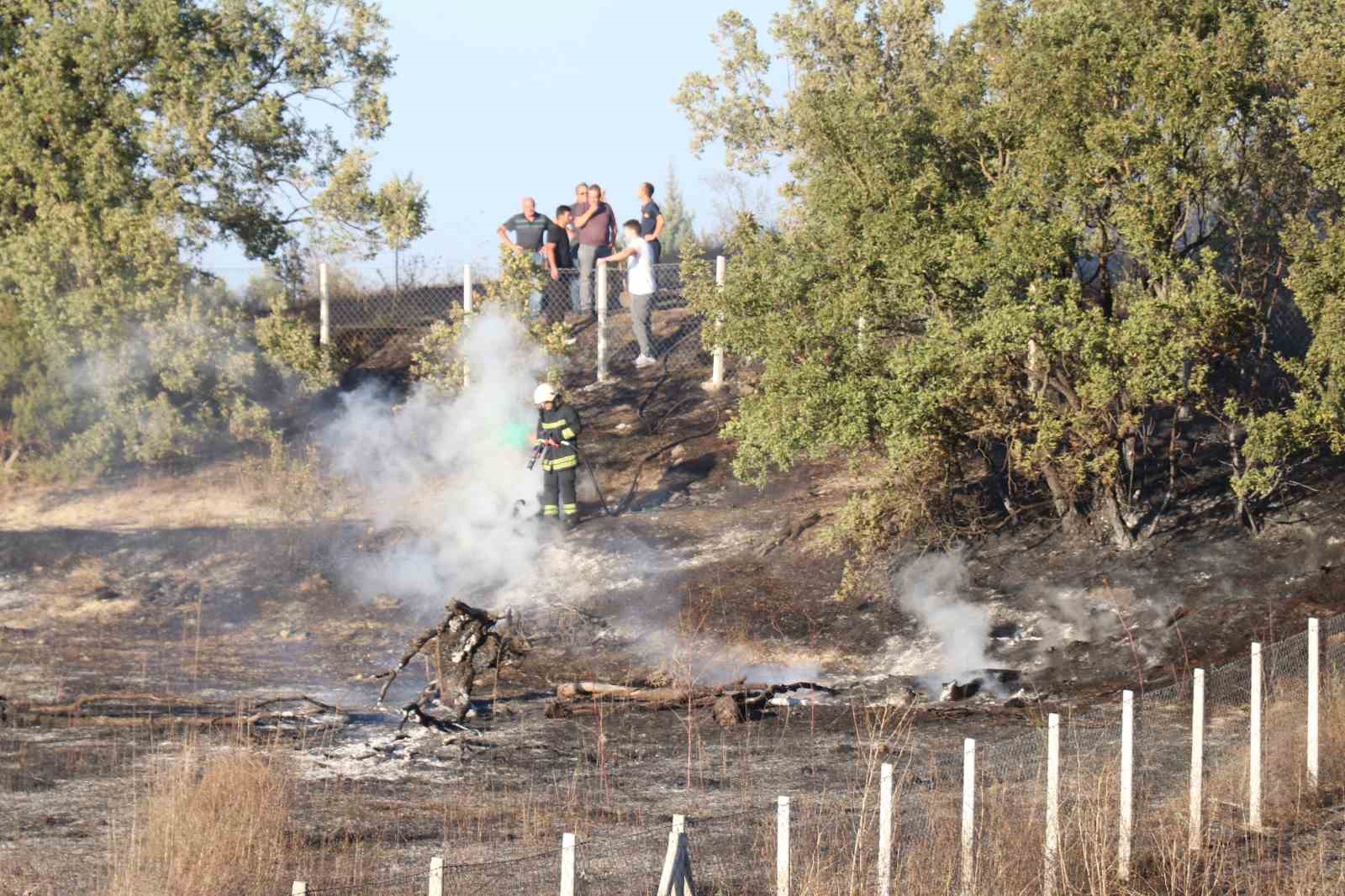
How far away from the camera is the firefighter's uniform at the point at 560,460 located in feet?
68.8

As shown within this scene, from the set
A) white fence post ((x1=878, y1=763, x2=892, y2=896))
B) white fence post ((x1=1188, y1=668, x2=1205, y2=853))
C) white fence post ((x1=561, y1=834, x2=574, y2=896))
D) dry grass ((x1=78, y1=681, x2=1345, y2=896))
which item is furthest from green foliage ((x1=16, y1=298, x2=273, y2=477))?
white fence post ((x1=561, y1=834, x2=574, y2=896))

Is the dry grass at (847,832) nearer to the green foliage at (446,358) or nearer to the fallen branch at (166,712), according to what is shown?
the fallen branch at (166,712)

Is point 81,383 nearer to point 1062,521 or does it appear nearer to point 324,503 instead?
point 324,503

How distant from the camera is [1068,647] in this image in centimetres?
1694

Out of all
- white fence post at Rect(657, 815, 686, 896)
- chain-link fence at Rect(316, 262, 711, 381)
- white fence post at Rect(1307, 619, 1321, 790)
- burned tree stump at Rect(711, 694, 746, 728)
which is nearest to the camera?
white fence post at Rect(657, 815, 686, 896)

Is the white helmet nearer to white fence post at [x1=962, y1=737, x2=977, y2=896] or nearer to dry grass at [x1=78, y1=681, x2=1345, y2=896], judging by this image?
dry grass at [x1=78, y1=681, x2=1345, y2=896]

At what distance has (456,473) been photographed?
23.6m

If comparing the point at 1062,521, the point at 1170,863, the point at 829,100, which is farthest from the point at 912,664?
the point at 1170,863

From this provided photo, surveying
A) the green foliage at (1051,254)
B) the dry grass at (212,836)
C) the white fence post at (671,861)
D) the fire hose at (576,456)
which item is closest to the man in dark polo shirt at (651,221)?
the fire hose at (576,456)

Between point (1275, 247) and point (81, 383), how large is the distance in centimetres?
1580

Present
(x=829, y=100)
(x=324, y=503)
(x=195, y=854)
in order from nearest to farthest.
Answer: (x=195, y=854) < (x=829, y=100) < (x=324, y=503)

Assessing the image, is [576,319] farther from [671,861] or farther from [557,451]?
[671,861]

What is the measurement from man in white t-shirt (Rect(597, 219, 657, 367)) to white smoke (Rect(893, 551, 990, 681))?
7443 mm

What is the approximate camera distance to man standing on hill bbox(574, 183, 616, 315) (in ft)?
83.7
